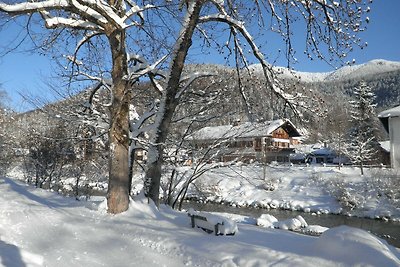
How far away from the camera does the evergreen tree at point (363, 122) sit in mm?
38938

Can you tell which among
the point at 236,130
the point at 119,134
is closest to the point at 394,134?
the point at 236,130

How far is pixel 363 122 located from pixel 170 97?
39256mm

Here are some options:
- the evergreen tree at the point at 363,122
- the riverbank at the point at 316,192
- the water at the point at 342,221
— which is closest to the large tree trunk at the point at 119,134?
the water at the point at 342,221

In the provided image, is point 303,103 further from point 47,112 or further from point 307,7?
point 47,112

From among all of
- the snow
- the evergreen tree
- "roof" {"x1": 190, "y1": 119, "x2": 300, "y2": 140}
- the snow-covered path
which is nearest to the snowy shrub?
the evergreen tree

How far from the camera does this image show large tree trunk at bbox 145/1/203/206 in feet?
28.4

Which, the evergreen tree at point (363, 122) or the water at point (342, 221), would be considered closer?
the water at point (342, 221)

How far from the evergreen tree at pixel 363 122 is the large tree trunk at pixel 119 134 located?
34159 mm

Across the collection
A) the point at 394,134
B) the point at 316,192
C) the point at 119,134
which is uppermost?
the point at 394,134

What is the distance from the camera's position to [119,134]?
787 cm

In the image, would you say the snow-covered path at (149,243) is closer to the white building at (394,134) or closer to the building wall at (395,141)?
the white building at (394,134)

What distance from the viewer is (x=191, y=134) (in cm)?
1198

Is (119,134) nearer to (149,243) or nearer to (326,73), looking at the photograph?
(149,243)

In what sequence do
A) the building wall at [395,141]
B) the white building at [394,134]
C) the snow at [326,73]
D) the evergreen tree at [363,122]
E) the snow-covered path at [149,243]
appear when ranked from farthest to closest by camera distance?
the evergreen tree at [363,122], the building wall at [395,141], the white building at [394,134], the snow at [326,73], the snow-covered path at [149,243]
